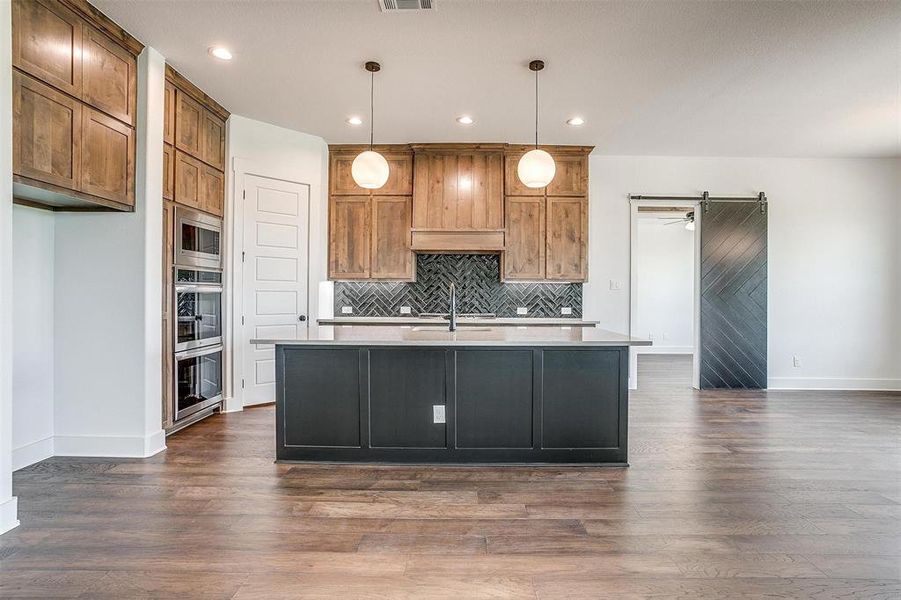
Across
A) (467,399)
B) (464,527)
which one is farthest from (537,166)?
(464,527)

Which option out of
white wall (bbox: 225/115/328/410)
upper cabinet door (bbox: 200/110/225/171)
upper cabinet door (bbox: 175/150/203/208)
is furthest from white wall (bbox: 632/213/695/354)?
upper cabinet door (bbox: 175/150/203/208)

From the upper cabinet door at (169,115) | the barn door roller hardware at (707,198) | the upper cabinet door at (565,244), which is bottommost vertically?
the upper cabinet door at (565,244)

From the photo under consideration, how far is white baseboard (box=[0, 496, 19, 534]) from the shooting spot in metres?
2.19

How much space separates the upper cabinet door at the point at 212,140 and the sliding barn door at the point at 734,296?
546 centimetres

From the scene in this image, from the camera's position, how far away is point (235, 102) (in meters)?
4.28

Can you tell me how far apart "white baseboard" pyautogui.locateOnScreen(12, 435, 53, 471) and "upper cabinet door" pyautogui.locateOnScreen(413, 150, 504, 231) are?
145 inches

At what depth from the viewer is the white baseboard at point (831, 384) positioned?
5.74 metres

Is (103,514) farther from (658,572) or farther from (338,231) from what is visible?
(338,231)

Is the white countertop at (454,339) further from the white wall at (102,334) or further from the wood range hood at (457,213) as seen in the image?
the wood range hood at (457,213)

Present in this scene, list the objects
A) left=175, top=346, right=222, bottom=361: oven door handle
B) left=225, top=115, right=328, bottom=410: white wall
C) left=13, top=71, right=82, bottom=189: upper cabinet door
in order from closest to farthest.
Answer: left=13, top=71, right=82, bottom=189: upper cabinet door < left=175, top=346, right=222, bottom=361: oven door handle < left=225, top=115, right=328, bottom=410: white wall

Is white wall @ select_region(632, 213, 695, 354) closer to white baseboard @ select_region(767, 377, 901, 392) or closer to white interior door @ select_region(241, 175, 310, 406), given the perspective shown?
white baseboard @ select_region(767, 377, 901, 392)

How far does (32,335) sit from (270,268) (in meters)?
2.03

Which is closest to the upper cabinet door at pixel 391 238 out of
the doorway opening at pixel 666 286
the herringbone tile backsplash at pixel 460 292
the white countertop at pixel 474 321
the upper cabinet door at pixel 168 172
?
the herringbone tile backsplash at pixel 460 292

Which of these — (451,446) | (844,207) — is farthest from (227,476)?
(844,207)
